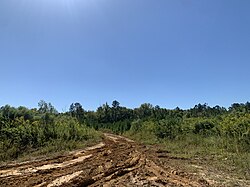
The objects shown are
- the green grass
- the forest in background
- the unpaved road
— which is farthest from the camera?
the forest in background

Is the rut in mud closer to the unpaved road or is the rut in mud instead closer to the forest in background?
the unpaved road

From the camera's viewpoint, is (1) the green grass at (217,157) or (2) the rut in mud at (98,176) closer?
(2) the rut in mud at (98,176)

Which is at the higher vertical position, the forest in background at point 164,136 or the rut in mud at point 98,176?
the forest in background at point 164,136

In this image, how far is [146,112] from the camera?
76.1 m

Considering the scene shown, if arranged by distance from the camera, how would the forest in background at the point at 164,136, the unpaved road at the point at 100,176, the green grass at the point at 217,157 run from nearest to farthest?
the unpaved road at the point at 100,176 < the green grass at the point at 217,157 < the forest in background at the point at 164,136

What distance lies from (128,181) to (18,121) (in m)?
12.9

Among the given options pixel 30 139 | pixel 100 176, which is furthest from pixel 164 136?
pixel 100 176

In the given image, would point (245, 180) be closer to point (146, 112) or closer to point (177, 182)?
A: point (177, 182)

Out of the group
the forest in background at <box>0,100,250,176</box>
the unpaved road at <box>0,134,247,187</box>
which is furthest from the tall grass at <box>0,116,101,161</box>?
the unpaved road at <box>0,134,247,187</box>

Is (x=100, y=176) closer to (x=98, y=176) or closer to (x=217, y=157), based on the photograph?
(x=98, y=176)

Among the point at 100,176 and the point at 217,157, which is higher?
the point at 217,157

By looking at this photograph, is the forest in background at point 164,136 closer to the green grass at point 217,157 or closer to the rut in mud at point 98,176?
the green grass at point 217,157

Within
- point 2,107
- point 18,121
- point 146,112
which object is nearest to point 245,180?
point 18,121

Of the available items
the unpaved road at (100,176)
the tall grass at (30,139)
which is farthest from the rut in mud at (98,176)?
the tall grass at (30,139)
